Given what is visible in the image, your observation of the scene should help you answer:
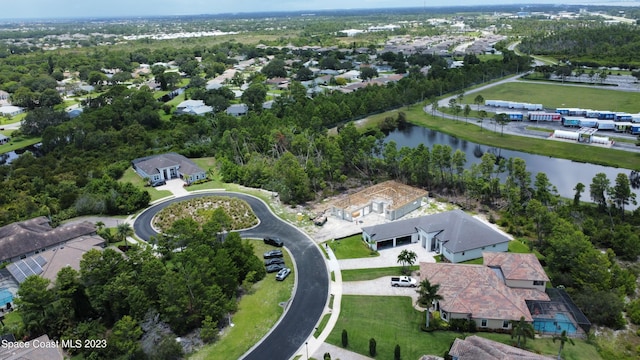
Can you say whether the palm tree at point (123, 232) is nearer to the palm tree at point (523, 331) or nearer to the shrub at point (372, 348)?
the shrub at point (372, 348)

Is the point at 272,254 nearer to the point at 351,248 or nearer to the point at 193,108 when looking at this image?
the point at 351,248

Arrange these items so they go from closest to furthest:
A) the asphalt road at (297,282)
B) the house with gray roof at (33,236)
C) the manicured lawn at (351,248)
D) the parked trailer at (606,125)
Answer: the asphalt road at (297,282) < the house with gray roof at (33,236) < the manicured lawn at (351,248) < the parked trailer at (606,125)

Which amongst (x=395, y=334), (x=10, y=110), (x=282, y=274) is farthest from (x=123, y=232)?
→ (x=10, y=110)

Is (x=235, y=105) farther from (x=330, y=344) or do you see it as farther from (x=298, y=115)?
(x=330, y=344)

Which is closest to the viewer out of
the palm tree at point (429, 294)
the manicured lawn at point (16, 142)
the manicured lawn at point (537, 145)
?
the palm tree at point (429, 294)

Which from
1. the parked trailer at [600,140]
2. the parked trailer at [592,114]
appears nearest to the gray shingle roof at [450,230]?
the parked trailer at [600,140]

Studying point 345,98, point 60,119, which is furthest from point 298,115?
point 60,119
